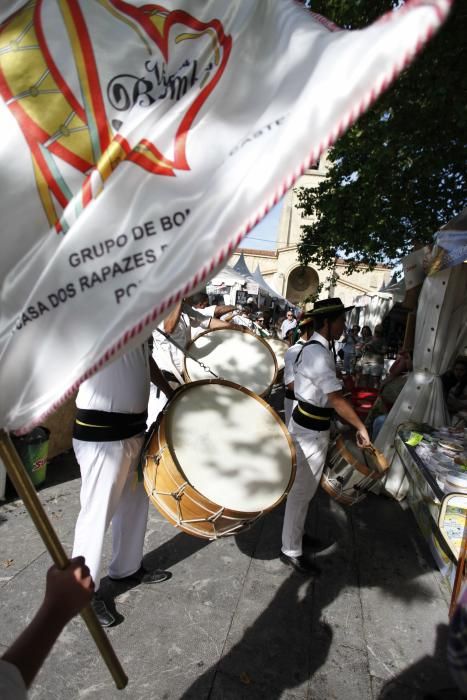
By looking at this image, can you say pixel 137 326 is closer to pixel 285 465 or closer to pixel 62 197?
pixel 62 197

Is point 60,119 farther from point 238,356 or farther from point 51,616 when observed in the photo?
point 238,356

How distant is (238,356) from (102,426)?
326 centimetres

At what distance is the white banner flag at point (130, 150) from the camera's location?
2.45 feet

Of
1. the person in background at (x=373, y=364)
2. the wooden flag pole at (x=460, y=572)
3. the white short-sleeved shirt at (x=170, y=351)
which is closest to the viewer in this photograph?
the wooden flag pole at (x=460, y=572)

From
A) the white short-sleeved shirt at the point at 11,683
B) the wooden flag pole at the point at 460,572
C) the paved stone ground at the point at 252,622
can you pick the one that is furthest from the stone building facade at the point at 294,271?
the white short-sleeved shirt at the point at 11,683

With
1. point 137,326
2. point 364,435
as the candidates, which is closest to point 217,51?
point 137,326

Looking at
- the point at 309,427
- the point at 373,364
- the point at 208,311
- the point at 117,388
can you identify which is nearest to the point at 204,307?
the point at 208,311

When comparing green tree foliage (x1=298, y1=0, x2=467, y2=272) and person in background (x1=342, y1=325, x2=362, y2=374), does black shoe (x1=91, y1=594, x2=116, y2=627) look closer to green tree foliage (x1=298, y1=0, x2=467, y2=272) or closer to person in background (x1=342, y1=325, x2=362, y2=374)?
A: green tree foliage (x1=298, y1=0, x2=467, y2=272)

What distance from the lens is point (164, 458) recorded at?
2.22 meters

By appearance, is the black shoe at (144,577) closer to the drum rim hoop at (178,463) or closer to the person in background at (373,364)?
the drum rim hoop at (178,463)

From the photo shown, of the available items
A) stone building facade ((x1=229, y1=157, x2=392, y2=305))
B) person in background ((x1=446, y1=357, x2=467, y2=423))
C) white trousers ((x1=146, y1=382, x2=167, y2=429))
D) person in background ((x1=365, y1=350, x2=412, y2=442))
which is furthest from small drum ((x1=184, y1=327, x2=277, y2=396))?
stone building facade ((x1=229, y1=157, x2=392, y2=305))

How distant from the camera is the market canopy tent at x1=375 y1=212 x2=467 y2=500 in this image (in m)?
4.47

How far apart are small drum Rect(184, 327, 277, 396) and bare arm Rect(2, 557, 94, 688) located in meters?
4.21

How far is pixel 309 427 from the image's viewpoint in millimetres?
3176
